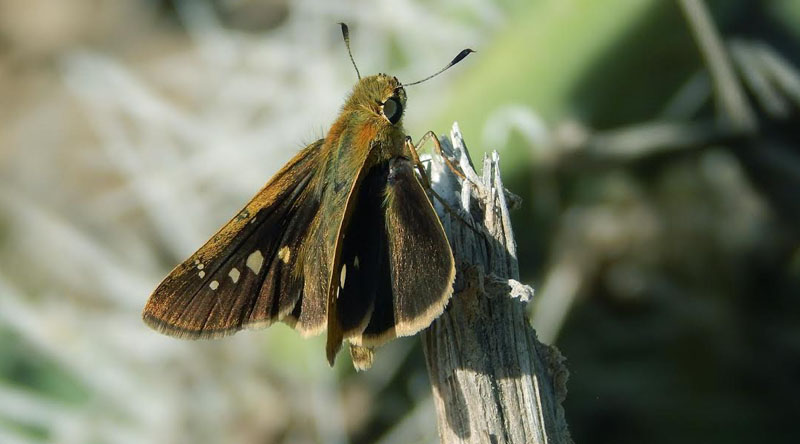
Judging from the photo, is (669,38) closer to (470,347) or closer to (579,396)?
(579,396)

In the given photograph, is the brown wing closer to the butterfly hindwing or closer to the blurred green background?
the butterfly hindwing

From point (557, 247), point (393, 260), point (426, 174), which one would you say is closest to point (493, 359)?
point (393, 260)

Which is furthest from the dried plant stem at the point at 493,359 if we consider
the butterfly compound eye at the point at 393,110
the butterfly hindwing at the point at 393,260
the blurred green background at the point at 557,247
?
the blurred green background at the point at 557,247

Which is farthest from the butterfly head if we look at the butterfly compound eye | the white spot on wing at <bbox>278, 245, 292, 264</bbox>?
the white spot on wing at <bbox>278, 245, 292, 264</bbox>

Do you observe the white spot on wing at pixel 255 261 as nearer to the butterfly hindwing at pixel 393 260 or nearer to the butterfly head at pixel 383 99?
the butterfly hindwing at pixel 393 260

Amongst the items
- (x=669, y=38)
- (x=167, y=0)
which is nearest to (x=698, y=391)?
(x=669, y=38)

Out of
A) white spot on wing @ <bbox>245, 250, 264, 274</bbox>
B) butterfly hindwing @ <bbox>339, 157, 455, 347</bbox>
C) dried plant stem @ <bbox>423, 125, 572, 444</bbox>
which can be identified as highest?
white spot on wing @ <bbox>245, 250, 264, 274</bbox>
